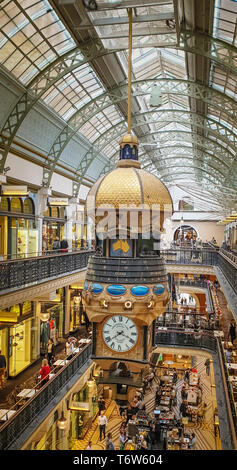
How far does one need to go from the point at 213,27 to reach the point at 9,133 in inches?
282

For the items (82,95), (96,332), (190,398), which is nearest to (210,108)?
(82,95)

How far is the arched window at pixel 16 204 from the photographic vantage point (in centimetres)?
1511

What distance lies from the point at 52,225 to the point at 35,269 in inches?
330

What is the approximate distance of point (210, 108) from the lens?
18.9m

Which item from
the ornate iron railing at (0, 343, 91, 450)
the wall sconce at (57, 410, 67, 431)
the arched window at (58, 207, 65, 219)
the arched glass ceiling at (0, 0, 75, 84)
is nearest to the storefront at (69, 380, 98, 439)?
the wall sconce at (57, 410, 67, 431)

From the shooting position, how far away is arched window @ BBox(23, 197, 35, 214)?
16406 mm

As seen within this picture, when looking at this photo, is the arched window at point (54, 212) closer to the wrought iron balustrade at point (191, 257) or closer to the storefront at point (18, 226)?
the storefront at point (18, 226)

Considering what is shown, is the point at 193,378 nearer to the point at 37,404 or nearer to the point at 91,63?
the point at 37,404

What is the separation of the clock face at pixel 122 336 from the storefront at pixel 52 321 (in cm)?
1203

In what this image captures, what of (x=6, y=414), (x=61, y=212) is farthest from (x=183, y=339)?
(x=6, y=414)

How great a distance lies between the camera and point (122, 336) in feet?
9.61

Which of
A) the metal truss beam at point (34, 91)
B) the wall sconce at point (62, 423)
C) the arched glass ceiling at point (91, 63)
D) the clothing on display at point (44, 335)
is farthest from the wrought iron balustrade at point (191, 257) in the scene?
the metal truss beam at point (34, 91)
